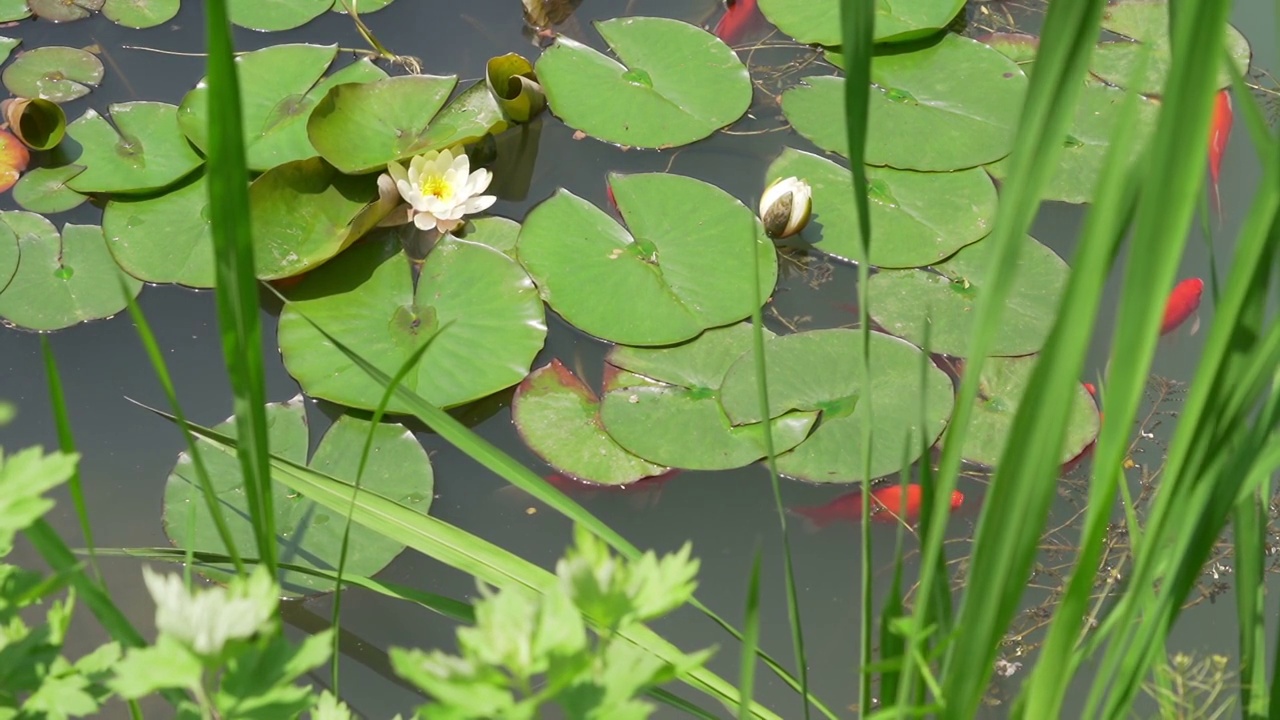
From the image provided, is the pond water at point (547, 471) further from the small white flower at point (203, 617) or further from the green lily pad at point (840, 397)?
the small white flower at point (203, 617)

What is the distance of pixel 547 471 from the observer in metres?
1.63

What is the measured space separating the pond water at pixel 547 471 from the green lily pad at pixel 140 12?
0.64ft

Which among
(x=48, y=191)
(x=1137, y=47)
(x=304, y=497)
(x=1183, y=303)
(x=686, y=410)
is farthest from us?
(x=1137, y=47)

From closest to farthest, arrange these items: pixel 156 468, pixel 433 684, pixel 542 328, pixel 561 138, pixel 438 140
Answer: pixel 433 684, pixel 156 468, pixel 542 328, pixel 438 140, pixel 561 138

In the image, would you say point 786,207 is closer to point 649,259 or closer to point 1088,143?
point 649,259

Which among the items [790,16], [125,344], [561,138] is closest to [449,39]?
[561,138]

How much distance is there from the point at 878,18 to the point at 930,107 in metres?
0.29

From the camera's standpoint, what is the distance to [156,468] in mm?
1622

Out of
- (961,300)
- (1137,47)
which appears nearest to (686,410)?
(961,300)

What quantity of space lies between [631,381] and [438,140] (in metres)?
0.65

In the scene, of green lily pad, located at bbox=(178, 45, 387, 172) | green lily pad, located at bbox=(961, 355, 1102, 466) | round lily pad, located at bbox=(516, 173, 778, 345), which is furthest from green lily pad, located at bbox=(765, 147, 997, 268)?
green lily pad, located at bbox=(178, 45, 387, 172)

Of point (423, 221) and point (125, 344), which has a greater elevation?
point (423, 221)

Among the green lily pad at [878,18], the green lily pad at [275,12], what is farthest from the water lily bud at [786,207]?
the green lily pad at [275,12]

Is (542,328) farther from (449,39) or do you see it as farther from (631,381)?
(449,39)
